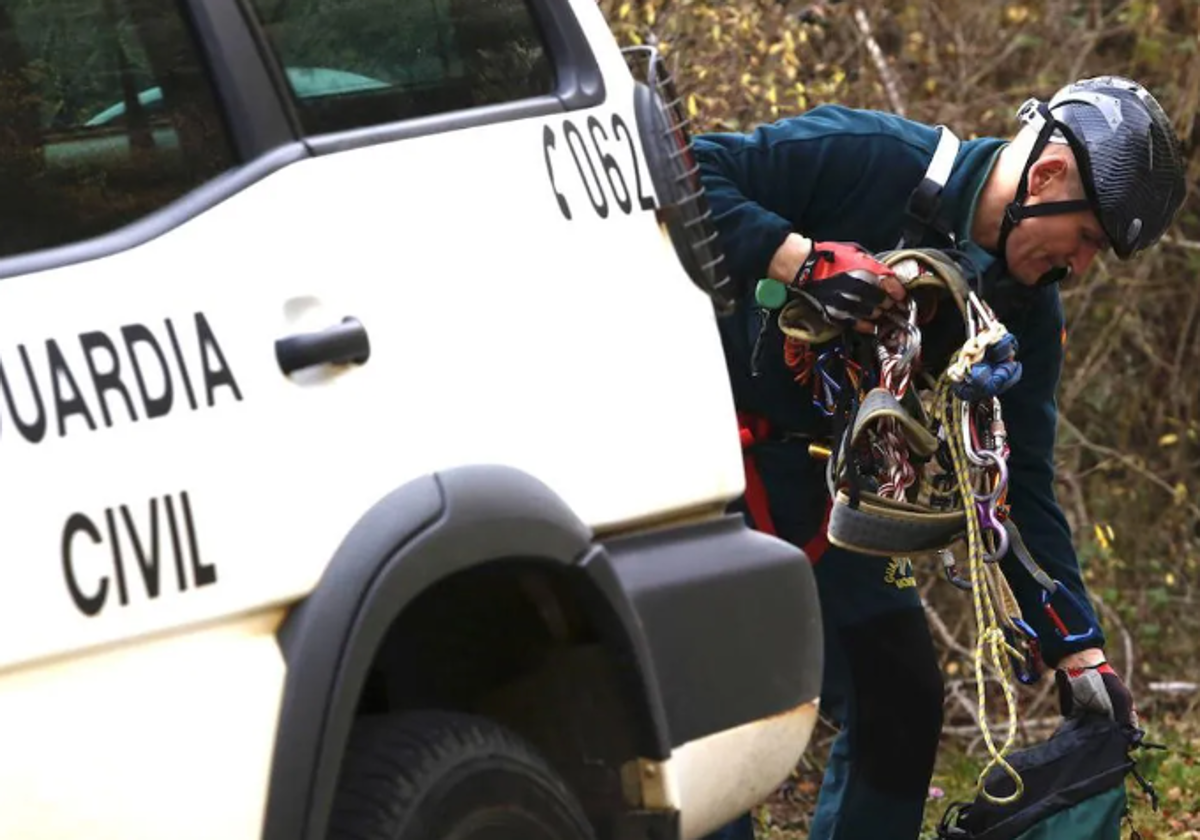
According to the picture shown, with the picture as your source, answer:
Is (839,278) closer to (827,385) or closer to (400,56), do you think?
(827,385)

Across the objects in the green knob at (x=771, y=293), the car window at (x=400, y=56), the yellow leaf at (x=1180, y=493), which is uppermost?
the car window at (x=400, y=56)

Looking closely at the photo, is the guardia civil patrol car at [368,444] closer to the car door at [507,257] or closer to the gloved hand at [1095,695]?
the car door at [507,257]

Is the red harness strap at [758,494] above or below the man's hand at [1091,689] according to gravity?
above

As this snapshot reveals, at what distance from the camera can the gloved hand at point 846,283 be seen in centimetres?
449

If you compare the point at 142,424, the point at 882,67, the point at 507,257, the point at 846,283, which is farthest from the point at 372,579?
the point at 882,67

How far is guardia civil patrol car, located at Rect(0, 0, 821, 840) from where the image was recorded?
286cm

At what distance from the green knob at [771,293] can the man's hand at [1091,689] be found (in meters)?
0.90

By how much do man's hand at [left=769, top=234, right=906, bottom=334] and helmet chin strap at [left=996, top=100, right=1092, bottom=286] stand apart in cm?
29

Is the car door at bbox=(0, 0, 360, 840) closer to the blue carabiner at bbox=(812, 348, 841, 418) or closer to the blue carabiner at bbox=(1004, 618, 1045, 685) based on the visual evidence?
the blue carabiner at bbox=(812, 348, 841, 418)

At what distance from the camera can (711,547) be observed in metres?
3.80

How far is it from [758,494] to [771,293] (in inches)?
18.9

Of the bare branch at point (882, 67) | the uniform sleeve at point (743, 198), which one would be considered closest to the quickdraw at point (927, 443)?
the uniform sleeve at point (743, 198)

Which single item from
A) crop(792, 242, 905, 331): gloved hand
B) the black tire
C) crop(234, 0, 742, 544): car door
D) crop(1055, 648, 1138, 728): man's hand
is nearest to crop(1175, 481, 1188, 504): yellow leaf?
crop(1055, 648, 1138, 728): man's hand

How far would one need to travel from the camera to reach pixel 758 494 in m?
4.95
